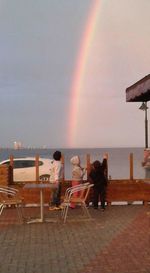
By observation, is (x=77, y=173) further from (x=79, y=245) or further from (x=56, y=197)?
→ (x=79, y=245)

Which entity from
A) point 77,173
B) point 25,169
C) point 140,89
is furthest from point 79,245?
point 25,169

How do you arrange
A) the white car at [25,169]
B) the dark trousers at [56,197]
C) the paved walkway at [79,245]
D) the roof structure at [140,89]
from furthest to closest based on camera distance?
the white car at [25,169] < the dark trousers at [56,197] < the roof structure at [140,89] < the paved walkway at [79,245]

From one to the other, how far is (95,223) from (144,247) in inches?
117

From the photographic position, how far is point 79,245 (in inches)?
347

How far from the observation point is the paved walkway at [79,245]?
7207 mm

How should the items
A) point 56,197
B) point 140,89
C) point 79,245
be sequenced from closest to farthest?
point 79,245 < point 140,89 < point 56,197

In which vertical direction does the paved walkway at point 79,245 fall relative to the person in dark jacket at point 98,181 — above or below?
below

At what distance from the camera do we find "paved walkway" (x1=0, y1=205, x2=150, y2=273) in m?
7.21

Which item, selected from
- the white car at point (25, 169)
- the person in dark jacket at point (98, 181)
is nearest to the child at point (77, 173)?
the person in dark jacket at point (98, 181)

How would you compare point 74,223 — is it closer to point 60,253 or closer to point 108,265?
point 60,253

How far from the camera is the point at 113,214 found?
42.7 ft

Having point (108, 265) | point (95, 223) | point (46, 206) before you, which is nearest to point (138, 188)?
point (46, 206)

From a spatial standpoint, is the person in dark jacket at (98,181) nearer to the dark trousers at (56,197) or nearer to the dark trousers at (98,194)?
the dark trousers at (98,194)

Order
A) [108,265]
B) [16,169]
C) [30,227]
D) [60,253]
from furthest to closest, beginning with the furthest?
[16,169]
[30,227]
[60,253]
[108,265]
